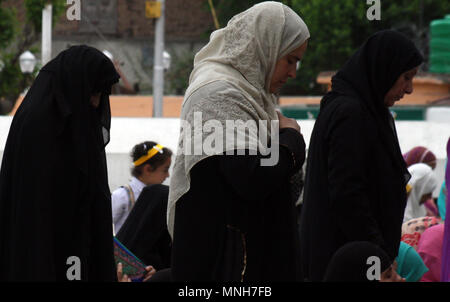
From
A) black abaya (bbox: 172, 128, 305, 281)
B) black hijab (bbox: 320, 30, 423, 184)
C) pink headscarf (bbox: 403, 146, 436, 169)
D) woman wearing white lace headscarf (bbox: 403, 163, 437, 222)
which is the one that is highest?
black hijab (bbox: 320, 30, 423, 184)

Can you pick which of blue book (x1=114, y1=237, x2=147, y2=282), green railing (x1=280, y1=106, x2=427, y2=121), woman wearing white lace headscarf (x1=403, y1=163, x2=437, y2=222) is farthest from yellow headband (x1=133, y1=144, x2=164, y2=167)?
green railing (x1=280, y1=106, x2=427, y2=121)

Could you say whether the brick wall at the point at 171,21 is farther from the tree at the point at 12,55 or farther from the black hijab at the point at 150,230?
the black hijab at the point at 150,230

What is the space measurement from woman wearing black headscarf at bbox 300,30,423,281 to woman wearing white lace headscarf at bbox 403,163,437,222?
121 inches

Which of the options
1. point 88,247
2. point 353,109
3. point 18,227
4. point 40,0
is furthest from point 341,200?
point 40,0

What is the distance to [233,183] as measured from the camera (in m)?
2.62

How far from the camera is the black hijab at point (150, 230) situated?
14.0 ft

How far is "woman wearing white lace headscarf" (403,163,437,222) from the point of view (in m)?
6.58

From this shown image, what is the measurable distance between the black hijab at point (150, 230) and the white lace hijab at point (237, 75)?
1402 millimetres

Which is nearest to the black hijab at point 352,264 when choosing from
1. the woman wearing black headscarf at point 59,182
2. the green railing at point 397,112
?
the woman wearing black headscarf at point 59,182

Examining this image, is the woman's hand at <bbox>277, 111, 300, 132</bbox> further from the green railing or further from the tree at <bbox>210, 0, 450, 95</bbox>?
the tree at <bbox>210, 0, 450, 95</bbox>

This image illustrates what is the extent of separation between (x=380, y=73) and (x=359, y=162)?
1.32ft

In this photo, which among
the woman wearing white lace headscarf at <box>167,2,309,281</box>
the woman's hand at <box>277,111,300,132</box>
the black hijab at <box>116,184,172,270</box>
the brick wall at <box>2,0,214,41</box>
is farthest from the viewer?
the brick wall at <box>2,0,214,41</box>

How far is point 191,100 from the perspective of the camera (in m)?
2.74
